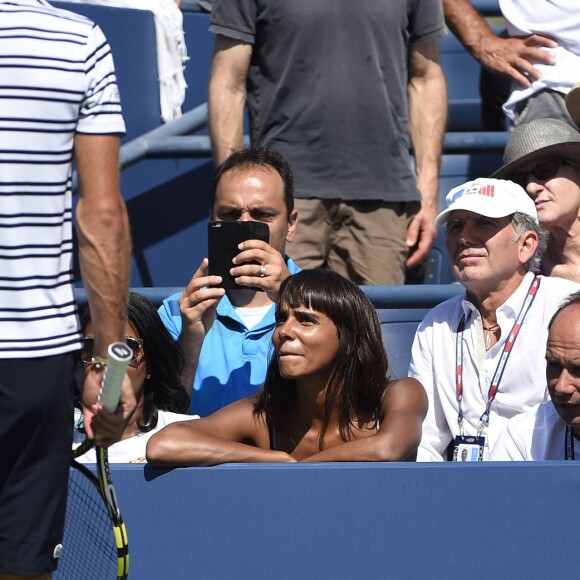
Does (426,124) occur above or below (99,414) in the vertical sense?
below

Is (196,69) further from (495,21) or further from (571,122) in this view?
(495,21)

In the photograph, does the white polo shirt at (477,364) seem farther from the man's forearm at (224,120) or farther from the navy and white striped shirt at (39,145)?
the navy and white striped shirt at (39,145)

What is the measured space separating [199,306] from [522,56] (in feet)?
7.22

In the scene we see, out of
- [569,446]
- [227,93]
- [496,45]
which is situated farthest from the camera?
[496,45]

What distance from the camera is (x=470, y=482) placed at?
3.12 m

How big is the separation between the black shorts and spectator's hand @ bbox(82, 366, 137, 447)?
0.04 meters

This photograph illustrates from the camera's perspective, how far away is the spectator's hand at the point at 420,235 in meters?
5.03

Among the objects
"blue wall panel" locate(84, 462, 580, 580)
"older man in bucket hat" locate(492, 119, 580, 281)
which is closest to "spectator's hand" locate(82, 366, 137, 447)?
"blue wall panel" locate(84, 462, 580, 580)

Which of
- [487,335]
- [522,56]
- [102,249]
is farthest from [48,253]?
[522,56]

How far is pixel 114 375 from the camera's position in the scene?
2.32 metres

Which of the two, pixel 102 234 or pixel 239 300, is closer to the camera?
pixel 102 234

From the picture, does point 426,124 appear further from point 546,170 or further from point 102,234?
point 102,234

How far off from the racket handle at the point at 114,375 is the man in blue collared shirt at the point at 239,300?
1364 millimetres

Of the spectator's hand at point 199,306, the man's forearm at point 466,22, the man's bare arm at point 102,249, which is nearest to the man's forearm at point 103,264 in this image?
the man's bare arm at point 102,249
